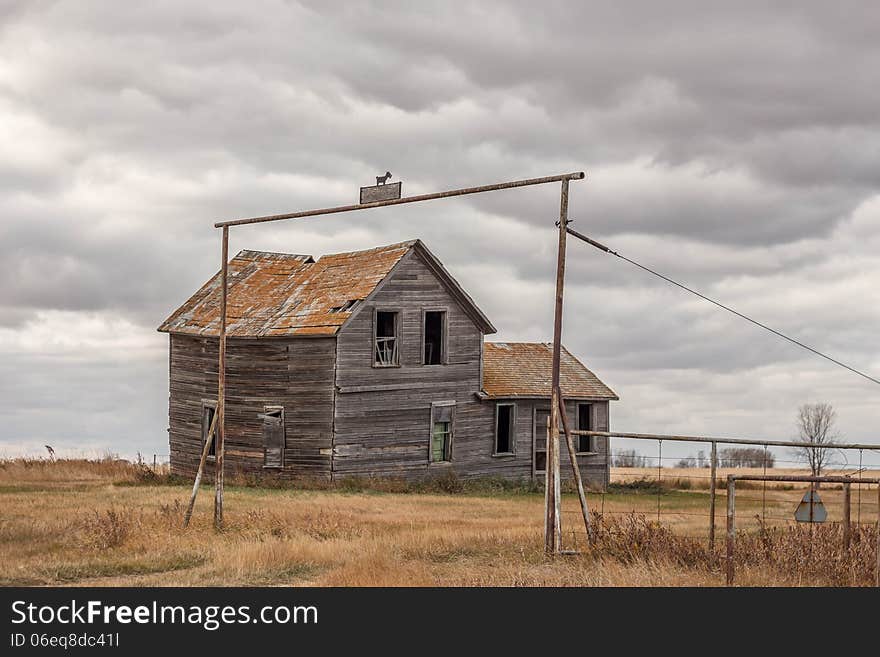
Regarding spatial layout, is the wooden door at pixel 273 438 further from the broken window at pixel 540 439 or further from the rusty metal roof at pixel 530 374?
the broken window at pixel 540 439

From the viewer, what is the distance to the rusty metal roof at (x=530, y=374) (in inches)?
1296

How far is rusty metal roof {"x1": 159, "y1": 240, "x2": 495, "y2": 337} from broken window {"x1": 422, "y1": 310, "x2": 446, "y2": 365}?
1011 millimetres

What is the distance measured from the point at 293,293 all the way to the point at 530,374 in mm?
9104

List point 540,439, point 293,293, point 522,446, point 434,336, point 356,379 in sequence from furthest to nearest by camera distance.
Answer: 1. point 540,439
2. point 522,446
3. point 434,336
4. point 293,293
5. point 356,379

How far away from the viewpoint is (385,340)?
2919cm

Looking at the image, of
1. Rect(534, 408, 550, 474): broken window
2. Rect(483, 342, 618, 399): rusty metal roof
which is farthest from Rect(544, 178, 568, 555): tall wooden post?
Rect(534, 408, 550, 474): broken window

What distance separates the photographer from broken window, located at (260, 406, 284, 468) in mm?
28141

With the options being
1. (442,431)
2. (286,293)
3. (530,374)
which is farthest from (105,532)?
(530,374)

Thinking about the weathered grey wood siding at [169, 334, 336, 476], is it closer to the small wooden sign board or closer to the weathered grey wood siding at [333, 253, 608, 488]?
the weathered grey wood siding at [333, 253, 608, 488]

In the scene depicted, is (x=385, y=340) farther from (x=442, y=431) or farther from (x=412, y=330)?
(x=442, y=431)

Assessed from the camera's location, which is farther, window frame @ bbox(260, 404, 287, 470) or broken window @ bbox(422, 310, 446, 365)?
broken window @ bbox(422, 310, 446, 365)

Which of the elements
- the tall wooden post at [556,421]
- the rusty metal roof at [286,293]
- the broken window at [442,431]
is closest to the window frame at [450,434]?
the broken window at [442,431]

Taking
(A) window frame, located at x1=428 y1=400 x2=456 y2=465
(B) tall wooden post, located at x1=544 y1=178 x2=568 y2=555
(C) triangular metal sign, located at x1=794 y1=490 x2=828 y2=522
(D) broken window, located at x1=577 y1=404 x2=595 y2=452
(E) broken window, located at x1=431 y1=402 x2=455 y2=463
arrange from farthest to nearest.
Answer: (D) broken window, located at x1=577 y1=404 x2=595 y2=452, (E) broken window, located at x1=431 y1=402 x2=455 y2=463, (A) window frame, located at x1=428 y1=400 x2=456 y2=465, (C) triangular metal sign, located at x1=794 y1=490 x2=828 y2=522, (B) tall wooden post, located at x1=544 y1=178 x2=568 y2=555

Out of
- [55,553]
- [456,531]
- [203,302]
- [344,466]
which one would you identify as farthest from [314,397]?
[55,553]
